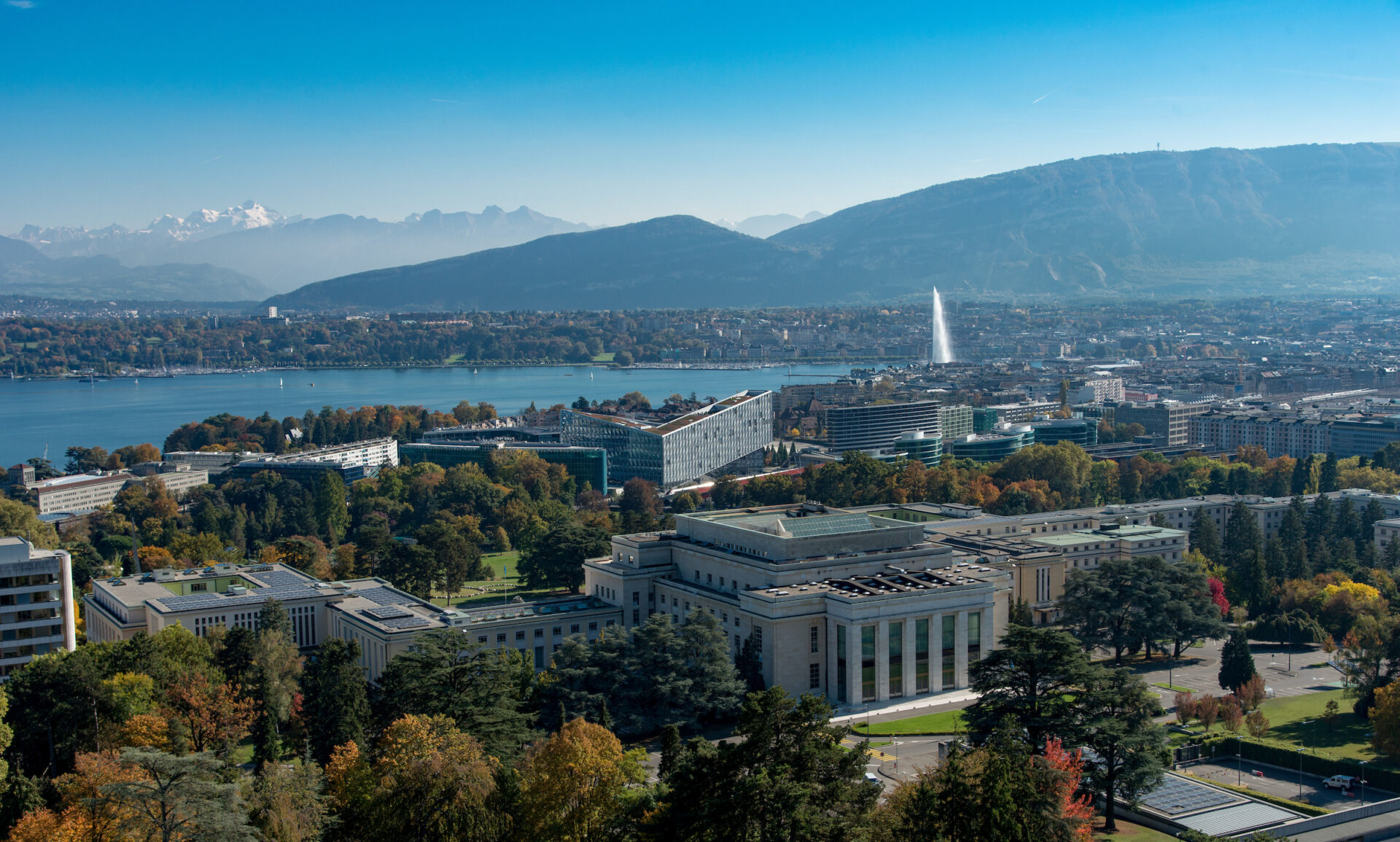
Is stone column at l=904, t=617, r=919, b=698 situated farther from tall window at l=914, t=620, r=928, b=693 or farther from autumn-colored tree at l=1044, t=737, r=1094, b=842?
autumn-colored tree at l=1044, t=737, r=1094, b=842

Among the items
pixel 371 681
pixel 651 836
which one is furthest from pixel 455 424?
pixel 651 836

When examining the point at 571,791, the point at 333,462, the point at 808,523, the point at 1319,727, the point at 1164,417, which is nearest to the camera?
the point at 571,791

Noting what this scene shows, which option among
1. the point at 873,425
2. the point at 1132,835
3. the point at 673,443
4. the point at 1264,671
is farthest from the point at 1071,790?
the point at 873,425

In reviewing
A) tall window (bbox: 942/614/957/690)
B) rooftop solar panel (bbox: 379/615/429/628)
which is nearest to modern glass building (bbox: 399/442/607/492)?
rooftop solar panel (bbox: 379/615/429/628)

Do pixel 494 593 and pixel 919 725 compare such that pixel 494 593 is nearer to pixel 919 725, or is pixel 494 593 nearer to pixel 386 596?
pixel 386 596

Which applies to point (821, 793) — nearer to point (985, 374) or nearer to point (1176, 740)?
point (1176, 740)

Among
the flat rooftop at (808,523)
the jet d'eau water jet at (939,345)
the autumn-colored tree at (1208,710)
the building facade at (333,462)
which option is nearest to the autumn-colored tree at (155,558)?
the building facade at (333,462)

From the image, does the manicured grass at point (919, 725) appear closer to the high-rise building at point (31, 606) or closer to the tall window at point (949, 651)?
the tall window at point (949, 651)
